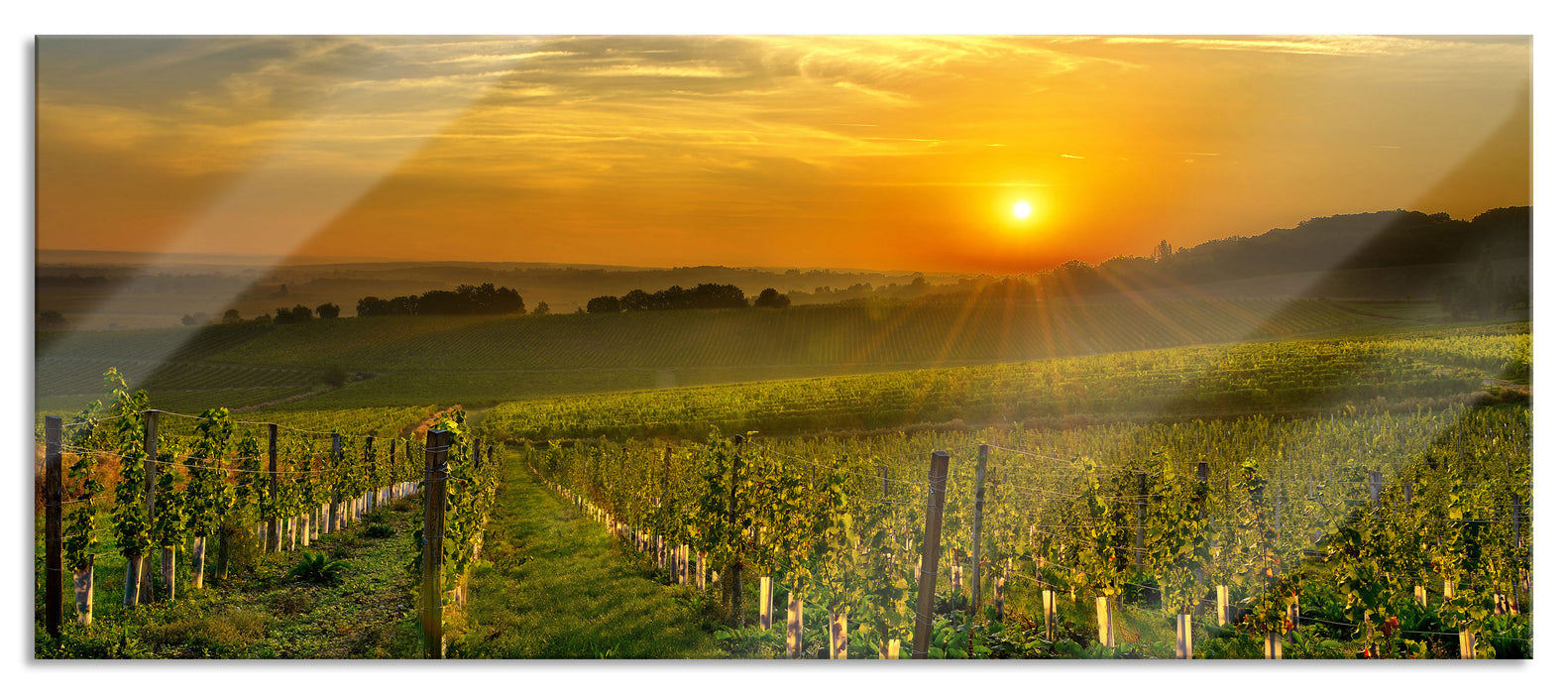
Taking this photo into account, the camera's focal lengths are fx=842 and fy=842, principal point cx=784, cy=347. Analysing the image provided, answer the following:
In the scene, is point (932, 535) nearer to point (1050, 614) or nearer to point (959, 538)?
point (1050, 614)

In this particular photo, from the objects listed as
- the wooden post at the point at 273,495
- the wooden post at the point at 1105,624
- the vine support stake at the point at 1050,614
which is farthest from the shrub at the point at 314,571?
the wooden post at the point at 1105,624

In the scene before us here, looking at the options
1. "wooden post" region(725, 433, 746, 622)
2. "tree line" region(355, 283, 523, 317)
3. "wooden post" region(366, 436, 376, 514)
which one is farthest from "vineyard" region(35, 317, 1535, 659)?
"wooden post" region(366, 436, 376, 514)

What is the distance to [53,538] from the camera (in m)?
5.45

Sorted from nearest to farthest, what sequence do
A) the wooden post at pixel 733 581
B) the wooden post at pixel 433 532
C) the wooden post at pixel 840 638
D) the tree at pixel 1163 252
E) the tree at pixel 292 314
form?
the wooden post at pixel 433 532, the wooden post at pixel 840 638, the wooden post at pixel 733 581, the tree at pixel 1163 252, the tree at pixel 292 314

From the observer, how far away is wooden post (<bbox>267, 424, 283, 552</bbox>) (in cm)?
902

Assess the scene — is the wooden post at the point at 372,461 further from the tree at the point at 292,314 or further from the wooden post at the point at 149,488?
the wooden post at the point at 149,488

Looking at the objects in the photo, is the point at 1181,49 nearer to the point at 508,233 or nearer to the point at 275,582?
the point at 508,233

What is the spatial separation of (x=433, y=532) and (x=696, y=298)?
3569 mm

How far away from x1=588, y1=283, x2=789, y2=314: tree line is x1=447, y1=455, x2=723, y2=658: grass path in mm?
2585

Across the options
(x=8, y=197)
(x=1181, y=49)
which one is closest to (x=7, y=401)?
(x=8, y=197)

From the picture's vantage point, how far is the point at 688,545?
803 cm

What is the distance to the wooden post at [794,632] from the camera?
5.37 m

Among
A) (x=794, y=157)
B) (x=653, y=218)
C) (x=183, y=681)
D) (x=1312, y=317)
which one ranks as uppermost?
(x=794, y=157)

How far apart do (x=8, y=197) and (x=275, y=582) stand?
3697mm
